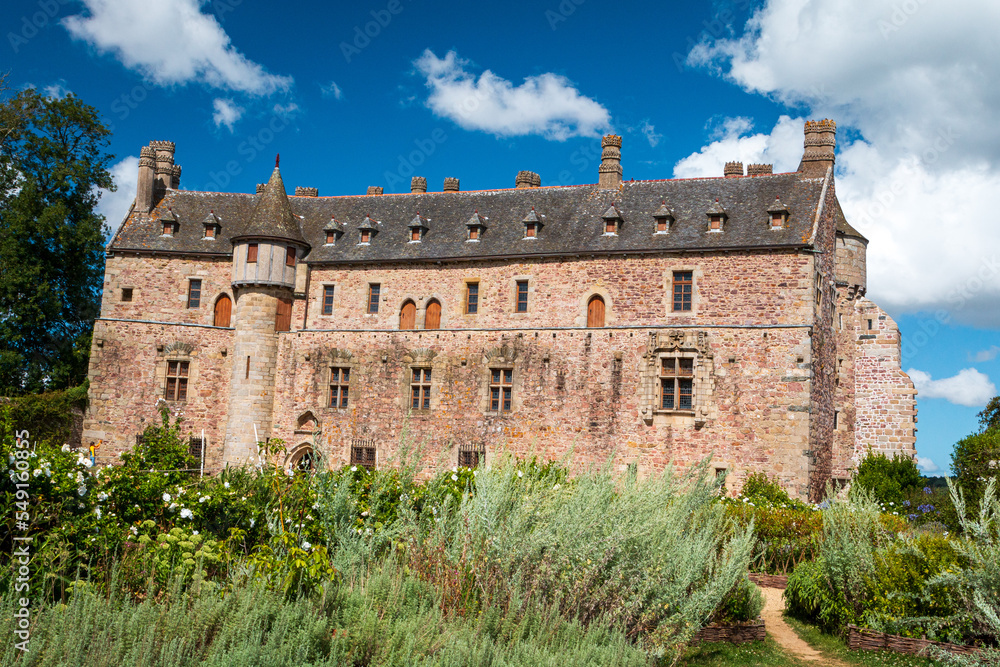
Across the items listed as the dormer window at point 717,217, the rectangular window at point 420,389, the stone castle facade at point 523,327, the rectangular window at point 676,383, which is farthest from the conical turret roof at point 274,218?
the dormer window at point 717,217

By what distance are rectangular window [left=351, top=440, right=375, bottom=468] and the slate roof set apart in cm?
605

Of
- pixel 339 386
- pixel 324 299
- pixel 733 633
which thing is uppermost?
pixel 324 299

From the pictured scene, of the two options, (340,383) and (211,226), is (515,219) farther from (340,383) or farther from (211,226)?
(211,226)

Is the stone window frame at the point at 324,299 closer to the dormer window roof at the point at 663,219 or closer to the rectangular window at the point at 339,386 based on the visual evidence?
the rectangular window at the point at 339,386

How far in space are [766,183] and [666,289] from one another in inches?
191

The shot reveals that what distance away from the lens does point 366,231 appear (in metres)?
27.4

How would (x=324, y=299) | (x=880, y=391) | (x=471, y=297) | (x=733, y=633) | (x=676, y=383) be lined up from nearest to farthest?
(x=733, y=633) → (x=676, y=383) → (x=471, y=297) → (x=880, y=391) → (x=324, y=299)

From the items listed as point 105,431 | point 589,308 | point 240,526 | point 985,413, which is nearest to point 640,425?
point 589,308

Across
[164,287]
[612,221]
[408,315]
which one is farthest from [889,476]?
[164,287]

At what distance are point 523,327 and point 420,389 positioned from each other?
153 inches

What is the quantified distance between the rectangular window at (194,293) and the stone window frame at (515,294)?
11.1m

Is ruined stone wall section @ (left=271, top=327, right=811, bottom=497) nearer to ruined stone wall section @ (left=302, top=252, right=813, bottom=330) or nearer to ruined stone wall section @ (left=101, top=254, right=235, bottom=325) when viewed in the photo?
ruined stone wall section @ (left=302, top=252, right=813, bottom=330)

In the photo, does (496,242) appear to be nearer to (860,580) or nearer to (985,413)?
(860,580)

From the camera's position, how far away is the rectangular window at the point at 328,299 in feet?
87.8
